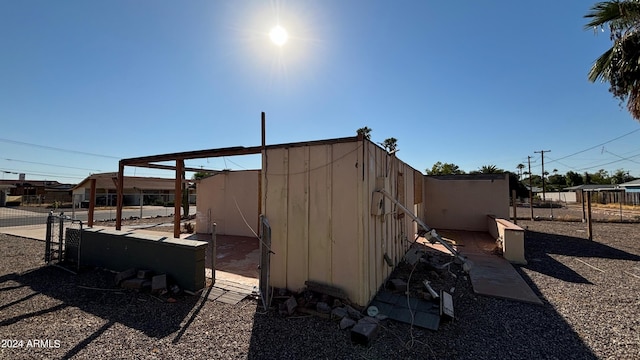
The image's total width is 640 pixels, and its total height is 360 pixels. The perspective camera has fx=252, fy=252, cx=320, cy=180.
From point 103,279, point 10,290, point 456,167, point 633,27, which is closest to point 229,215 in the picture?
point 103,279

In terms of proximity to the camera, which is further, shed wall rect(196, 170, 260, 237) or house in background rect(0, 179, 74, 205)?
house in background rect(0, 179, 74, 205)

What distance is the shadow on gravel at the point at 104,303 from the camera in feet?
10.7

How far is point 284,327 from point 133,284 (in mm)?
2995

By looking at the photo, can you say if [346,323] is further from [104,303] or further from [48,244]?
[48,244]

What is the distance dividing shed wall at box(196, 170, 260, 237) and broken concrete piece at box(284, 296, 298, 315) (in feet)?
21.9

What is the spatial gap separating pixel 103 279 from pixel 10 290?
50.6 inches

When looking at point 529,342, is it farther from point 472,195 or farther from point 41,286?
point 472,195

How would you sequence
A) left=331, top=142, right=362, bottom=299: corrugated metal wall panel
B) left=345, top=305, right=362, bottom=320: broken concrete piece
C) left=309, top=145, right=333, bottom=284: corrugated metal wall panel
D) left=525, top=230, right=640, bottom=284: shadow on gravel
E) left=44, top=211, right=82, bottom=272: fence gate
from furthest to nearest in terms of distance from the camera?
left=44, top=211, right=82, bottom=272: fence gate, left=525, top=230, right=640, bottom=284: shadow on gravel, left=309, top=145, right=333, bottom=284: corrugated metal wall panel, left=331, top=142, right=362, bottom=299: corrugated metal wall panel, left=345, top=305, right=362, bottom=320: broken concrete piece

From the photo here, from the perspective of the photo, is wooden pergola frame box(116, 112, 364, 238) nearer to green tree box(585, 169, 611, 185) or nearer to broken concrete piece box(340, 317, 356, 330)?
broken concrete piece box(340, 317, 356, 330)

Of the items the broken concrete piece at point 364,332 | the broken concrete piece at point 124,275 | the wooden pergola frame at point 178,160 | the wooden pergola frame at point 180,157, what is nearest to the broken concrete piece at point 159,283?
the broken concrete piece at point 124,275

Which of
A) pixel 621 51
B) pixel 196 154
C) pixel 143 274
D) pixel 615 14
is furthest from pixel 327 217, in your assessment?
pixel 615 14

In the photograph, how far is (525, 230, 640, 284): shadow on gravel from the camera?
17.9 feet

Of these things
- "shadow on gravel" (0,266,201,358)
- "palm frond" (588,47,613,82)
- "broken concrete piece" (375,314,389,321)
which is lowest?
"shadow on gravel" (0,266,201,358)

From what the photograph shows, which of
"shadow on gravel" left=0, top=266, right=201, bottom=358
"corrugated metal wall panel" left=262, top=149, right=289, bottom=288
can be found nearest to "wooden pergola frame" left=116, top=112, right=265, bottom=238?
→ "corrugated metal wall panel" left=262, top=149, right=289, bottom=288
